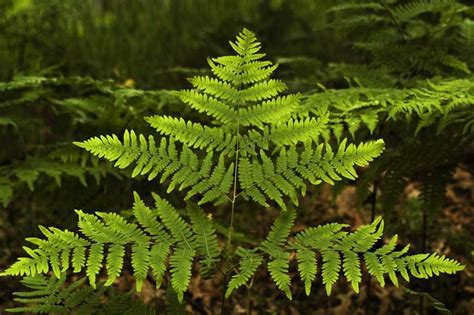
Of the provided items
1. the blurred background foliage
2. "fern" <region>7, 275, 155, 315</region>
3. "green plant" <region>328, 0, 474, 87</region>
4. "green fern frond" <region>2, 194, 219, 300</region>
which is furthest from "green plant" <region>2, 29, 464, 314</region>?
the blurred background foliage

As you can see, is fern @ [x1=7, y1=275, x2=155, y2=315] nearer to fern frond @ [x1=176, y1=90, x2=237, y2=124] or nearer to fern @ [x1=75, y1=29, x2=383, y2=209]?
fern @ [x1=75, y1=29, x2=383, y2=209]

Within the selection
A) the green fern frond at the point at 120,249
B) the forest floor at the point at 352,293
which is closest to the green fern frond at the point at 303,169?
the green fern frond at the point at 120,249

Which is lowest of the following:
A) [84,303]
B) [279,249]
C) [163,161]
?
[84,303]

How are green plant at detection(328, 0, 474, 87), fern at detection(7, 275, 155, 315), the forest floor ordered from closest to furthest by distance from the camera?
fern at detection(7, 275, 155, 315)
green plant at detection(328, 0, 474, 87)
the forest floor

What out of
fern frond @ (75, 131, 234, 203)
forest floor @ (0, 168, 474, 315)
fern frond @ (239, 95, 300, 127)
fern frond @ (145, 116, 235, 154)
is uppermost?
fern frond @ (239, 95, 300, 127)

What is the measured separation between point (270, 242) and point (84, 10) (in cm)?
494

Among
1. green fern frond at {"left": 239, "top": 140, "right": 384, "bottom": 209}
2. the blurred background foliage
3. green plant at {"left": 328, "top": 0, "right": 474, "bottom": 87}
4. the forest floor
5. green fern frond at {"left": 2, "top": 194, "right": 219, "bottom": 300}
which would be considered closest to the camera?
green fern frond at {"left": 2, "top": 194, "right": 219, "bottom": 300}

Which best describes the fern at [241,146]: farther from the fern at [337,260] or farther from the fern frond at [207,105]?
the fern at [337,260]

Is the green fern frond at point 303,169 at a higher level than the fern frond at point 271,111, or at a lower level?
lower

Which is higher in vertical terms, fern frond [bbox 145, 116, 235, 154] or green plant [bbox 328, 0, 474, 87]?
green plant [bbox 328, 0, 474, 87]

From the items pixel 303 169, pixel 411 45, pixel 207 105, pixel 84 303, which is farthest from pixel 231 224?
pixel 411 45

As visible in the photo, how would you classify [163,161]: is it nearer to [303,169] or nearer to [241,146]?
[241,146]

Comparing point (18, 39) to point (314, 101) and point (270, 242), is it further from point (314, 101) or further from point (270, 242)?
point (270, 242)

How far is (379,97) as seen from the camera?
7.22 ft
